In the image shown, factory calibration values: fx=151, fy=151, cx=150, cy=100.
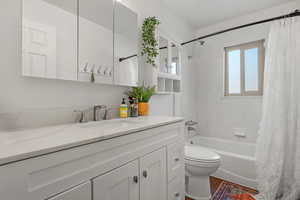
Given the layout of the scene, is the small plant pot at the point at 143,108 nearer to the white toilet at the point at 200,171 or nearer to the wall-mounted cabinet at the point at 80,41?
the wall-mounted cabinet at the point at 80,41

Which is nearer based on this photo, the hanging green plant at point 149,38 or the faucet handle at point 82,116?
the faucet handle at point 82,116

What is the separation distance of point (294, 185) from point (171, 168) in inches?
53.6

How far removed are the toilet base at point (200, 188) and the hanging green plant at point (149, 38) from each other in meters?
1.43

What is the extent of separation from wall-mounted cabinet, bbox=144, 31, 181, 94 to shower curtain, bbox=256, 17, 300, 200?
107 cm

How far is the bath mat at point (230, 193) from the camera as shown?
5.68 feet

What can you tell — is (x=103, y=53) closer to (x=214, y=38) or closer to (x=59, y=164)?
(x=59, y=164)

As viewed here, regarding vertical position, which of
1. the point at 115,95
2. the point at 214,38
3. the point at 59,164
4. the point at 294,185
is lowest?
the point at 294,185

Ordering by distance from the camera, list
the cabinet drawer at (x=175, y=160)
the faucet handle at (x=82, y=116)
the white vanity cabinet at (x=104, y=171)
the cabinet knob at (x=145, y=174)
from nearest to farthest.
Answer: the white vanity cabinet at (x=104, y=171) < the cabinet knob at (x=145, y=174) < the faucet handle at (x=82, y=116) < the cabinet drawer at (x=175, y=160)

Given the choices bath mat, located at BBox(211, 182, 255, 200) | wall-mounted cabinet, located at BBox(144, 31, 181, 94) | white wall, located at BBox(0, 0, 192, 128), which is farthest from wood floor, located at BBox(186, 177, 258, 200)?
white wall, located at BBox(0, 0, 192, 128)

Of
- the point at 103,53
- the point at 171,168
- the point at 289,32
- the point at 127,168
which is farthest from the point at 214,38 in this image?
the point at 127,168

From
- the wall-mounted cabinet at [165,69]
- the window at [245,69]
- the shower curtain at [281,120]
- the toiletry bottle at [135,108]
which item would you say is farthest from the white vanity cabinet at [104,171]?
the window at [245,69]

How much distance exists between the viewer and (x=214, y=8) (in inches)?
88.5

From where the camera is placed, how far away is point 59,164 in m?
0.56

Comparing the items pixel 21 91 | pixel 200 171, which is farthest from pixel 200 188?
pixel 21 91
